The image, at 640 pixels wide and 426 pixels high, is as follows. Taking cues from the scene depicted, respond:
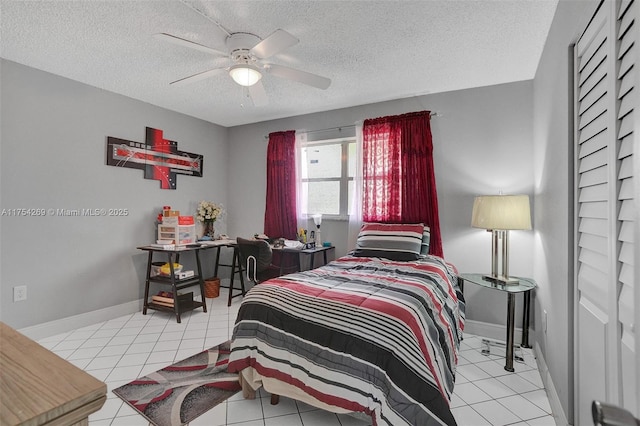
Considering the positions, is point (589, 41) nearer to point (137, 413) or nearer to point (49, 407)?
point (49, 407)

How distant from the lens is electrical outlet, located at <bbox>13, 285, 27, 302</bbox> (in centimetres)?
274

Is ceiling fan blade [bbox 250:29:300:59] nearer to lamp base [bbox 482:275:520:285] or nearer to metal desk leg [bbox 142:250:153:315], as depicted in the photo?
lamp base [bbox 482:275:520:285]

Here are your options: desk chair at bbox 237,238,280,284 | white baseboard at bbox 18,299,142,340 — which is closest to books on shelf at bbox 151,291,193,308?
white baseboard at bbox 18,299,142,340

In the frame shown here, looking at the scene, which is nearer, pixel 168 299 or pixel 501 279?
pixel 501 279

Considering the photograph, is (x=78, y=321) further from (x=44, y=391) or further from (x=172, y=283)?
(x=44, y=391)

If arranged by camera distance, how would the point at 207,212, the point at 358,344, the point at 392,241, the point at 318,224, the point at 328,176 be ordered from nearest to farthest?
1. the point at 358,344
2. the point at 392,241
3. the point at 318,224
4. the point at 328,176
5. the point at 207,212

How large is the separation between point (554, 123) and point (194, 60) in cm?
270

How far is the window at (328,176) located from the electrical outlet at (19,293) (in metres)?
2.84

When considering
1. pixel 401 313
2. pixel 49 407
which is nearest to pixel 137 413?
pixel 401 313

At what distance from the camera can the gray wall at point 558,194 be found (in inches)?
64.0

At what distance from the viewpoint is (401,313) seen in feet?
5.27

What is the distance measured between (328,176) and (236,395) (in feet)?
8.85

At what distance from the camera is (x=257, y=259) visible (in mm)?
3438

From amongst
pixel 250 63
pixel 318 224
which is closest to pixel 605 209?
pixel 250 63
